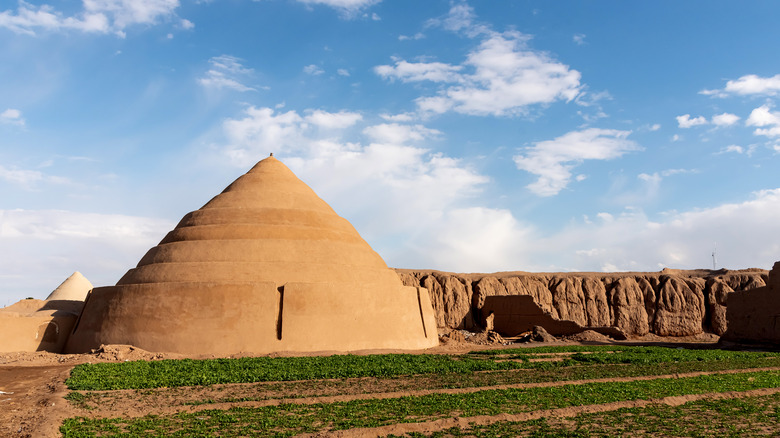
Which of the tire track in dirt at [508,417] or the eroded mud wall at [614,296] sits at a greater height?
the eroded mud wall at [614,296]

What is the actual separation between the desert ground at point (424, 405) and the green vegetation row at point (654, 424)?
18mm

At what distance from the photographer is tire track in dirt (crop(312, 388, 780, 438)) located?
8.69m

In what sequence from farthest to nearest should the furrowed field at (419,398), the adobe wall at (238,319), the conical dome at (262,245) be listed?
the conical dome at (262,245) → the adobe wall at (238,319) → the furrowed field at (419,398)

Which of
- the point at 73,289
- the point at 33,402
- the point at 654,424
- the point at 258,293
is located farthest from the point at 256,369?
the point at 73,289

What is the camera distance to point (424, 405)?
10.7m

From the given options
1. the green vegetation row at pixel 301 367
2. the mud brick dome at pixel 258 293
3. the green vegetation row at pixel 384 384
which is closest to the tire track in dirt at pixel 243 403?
the green vegetation row at pixel 384 384

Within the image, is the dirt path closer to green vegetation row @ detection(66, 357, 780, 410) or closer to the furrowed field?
the furrowed field

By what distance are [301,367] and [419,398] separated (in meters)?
5.57

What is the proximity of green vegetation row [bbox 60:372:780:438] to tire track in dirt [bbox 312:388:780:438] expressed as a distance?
0.74ft

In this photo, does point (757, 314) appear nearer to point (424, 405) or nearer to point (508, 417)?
point (508, 417)

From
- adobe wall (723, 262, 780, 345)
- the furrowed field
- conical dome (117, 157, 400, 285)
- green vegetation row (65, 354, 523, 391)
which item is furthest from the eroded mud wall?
green vegetation row (65, 354, 523, 391)

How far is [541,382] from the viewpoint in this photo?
45.1 ft

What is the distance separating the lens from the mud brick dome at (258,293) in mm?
20656

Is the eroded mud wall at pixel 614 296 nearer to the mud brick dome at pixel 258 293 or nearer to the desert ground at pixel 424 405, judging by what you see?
the mud brick dome at pixel 258 293
